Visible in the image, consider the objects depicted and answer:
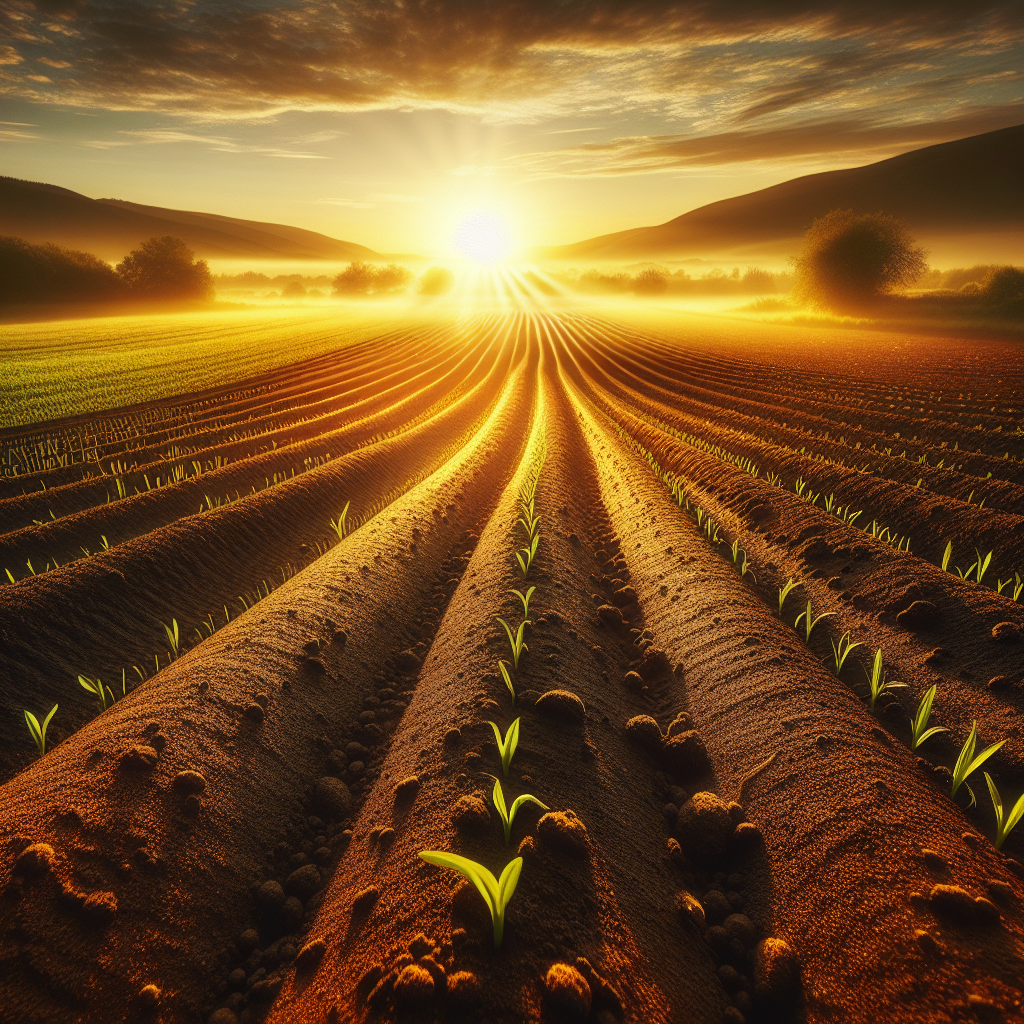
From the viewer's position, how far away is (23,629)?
3.52m

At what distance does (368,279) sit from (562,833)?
354 ft

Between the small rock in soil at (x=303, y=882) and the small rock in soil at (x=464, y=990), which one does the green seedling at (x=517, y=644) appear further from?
the small rock in soil at (x=464, y=990)

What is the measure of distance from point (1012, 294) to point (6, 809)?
49720 mm

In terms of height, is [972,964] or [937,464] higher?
[937,464]

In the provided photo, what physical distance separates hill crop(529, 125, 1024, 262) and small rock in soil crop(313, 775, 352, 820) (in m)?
75.9

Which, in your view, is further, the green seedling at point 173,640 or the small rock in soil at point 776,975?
the green seedling at point 173,640

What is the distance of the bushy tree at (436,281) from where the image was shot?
9532 centimetres

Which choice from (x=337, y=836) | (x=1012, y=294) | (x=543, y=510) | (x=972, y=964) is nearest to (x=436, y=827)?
(x=337, y=836)

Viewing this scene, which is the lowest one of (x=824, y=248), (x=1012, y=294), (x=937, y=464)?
(x=937, y=464)

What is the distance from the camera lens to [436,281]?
95875mm

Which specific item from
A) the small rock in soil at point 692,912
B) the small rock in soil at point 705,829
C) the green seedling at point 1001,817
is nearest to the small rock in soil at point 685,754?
the small rock in soil at point 705,829

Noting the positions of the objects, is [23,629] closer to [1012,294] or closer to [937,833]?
[937,833]

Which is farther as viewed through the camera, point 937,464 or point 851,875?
point 937,464

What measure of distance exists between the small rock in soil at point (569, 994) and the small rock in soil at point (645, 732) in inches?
53.0
